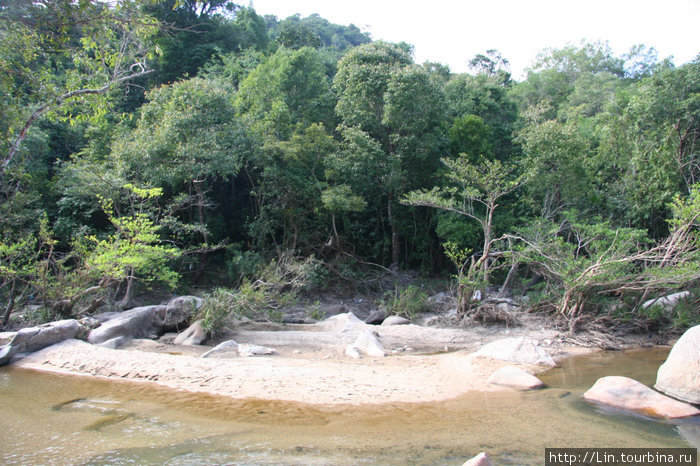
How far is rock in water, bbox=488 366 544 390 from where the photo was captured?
6.72 m

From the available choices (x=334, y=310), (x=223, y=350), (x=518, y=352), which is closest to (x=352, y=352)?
(x=223, y=350)

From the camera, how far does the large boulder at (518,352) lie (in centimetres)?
809

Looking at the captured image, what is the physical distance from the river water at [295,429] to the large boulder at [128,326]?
7.38ft

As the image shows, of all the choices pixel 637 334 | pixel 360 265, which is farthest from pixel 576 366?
pixel 360 265

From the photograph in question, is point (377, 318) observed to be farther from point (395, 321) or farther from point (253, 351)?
point (253, 351)

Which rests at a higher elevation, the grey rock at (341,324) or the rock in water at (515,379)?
the rock in water at (515,379)

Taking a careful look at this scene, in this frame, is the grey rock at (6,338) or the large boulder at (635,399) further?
the grey rock at (6,338)

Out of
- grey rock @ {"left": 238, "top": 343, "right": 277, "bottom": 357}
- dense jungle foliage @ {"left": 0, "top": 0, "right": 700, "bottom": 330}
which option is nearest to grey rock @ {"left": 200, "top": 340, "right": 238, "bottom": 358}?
grey rock @ {"left": 238, "top": 343, "right": 277, "bottom": 357}

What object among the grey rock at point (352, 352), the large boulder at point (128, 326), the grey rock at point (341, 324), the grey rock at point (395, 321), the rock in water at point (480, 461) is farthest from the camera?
the grey rock at point (395, 321)

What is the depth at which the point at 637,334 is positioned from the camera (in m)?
10.4

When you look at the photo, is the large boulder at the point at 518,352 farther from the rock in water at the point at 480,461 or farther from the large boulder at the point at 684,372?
the rock in water at the point at 480,461

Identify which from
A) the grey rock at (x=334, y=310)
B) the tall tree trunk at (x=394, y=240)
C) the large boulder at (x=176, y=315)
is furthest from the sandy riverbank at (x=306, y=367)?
the tall tree trunk at (x=394, y=240)

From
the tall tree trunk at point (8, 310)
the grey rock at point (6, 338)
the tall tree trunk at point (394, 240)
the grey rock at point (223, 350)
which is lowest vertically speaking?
the grey rock at point (223, 350)

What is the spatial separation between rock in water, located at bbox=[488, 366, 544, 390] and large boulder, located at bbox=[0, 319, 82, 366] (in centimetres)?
761
